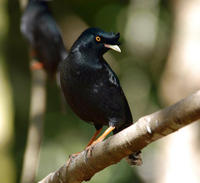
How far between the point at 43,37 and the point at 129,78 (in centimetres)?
381

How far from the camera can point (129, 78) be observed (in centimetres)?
1110

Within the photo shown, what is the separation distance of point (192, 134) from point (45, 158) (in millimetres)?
5315

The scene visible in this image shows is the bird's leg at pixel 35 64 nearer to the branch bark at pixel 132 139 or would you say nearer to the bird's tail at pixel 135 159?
the bird's tail at pixel 135 159

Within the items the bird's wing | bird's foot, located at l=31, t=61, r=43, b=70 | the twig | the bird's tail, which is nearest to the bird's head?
the bird's wing

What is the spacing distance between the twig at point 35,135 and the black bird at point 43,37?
477mm

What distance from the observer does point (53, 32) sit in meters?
7.70

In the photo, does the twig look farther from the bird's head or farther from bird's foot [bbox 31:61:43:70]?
the bird's head

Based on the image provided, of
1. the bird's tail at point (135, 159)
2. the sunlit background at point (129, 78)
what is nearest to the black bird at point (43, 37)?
the sunlit background at point (129, 78)

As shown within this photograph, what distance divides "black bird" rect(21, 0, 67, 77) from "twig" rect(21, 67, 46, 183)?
0.48 metres

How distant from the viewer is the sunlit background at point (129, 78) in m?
7.46

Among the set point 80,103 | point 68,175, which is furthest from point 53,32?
point 68,175

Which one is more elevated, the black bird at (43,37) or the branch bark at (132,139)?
the black bird at (43,37)

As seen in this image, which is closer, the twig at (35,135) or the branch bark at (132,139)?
the branch bark at (132,139)

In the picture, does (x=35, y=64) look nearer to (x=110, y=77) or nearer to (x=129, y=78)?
(x=110, y=77)
